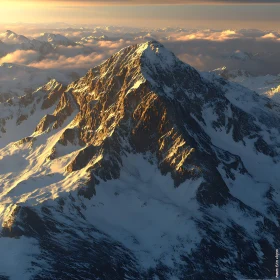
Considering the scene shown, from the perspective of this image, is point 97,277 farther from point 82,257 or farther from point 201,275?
point 201,275

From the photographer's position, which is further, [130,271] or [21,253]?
[130,271]

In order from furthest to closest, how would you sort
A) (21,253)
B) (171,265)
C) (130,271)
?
(171,265) → (130,271) → (21,253)

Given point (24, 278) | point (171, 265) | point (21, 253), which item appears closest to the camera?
point (24, 278)

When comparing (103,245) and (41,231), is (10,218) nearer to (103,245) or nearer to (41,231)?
(41,231)

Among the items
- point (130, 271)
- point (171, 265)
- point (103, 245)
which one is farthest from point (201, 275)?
point (103, 245)

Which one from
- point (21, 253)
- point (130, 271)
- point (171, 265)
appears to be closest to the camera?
point (21, 253)

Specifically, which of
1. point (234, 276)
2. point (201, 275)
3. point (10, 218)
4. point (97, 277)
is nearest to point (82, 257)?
point (97, 277)

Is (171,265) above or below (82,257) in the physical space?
below

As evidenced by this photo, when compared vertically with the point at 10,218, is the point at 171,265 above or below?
below

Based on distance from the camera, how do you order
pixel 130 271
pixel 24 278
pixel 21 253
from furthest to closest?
pixel 130 271 < pixel 21 253 < pixel 24 278
